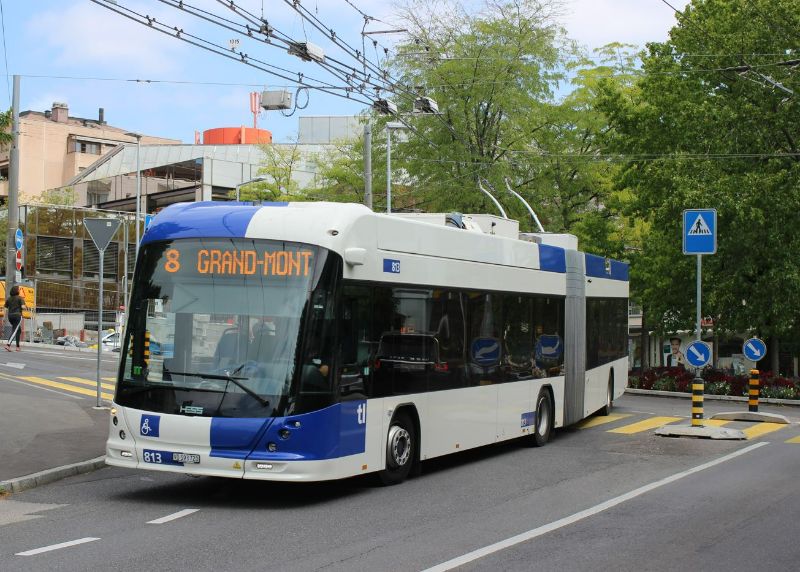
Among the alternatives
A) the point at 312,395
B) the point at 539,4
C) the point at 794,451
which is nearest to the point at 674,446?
the point at 794,451

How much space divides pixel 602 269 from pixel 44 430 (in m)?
11.0

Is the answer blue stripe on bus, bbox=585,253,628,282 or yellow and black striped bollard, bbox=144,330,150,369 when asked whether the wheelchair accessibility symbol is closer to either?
yellow and black striped bollard, bbox=144,330,150,369

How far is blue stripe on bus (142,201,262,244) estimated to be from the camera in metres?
11.6

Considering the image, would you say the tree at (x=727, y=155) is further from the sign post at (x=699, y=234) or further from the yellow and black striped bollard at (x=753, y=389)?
the sign post at (x=699, y=234)

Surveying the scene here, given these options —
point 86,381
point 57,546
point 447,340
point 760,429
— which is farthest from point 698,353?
point 57,546

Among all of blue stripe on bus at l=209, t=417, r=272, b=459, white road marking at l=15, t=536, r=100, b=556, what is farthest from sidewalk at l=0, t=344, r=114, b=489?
white road marking at l=15, t=536, r=100, b=556

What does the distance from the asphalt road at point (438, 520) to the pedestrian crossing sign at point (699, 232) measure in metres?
5.07

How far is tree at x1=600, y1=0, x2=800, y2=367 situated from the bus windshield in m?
22.9

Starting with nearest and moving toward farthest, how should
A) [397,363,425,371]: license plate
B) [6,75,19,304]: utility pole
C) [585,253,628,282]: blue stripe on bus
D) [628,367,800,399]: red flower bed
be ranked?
[397,363,425,371]: license plate < [585,253,628,282]: blue stripe on bus < [628,367,800,399]: red flower bed < [6,75,19,304]: utility pole

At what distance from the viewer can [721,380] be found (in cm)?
3164

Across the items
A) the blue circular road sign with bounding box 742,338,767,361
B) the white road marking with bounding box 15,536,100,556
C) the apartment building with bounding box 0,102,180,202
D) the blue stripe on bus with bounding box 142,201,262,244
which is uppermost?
the apartment building with bounding box 0,102,180,202

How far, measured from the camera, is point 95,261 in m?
70.3

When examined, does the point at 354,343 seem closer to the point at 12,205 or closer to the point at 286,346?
the point at 286,346

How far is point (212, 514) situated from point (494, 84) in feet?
102
